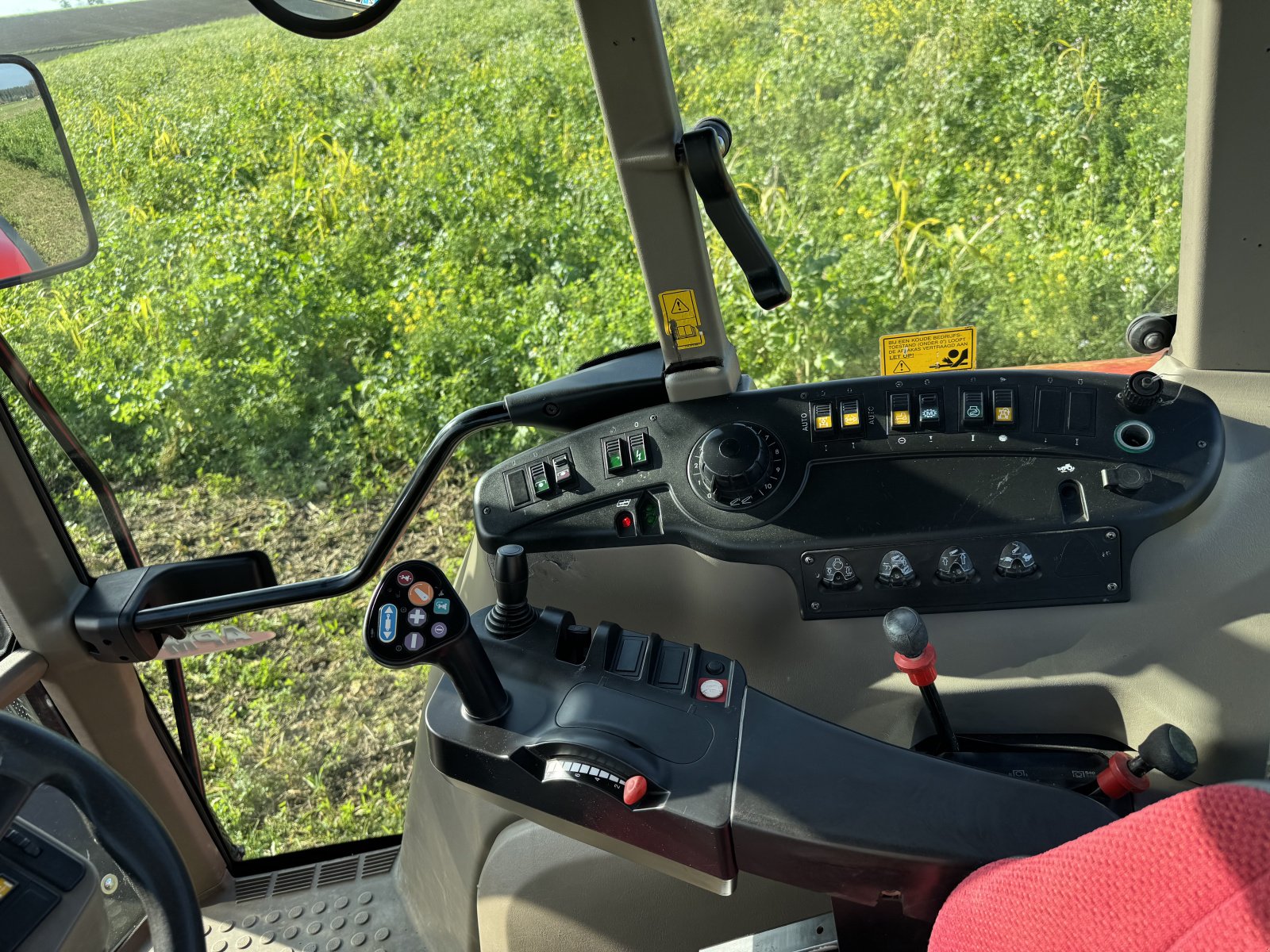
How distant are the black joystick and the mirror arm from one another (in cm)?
33

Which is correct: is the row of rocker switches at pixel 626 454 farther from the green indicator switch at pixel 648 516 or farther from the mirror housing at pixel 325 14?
the mirror housing at pixel 325 14

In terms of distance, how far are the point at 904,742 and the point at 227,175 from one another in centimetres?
382

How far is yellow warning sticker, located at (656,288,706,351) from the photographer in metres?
1.65

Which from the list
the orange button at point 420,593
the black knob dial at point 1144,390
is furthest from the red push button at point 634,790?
the black knob dial at point 1144,390

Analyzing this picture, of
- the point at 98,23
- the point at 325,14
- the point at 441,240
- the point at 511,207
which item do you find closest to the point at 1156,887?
the point at 325,14

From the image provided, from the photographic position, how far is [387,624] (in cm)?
132

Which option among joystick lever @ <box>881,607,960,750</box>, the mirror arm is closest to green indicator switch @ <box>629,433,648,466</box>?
the mirror arm

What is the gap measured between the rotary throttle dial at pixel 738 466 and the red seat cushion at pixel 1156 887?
0.88 m

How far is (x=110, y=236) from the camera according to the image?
3809mm

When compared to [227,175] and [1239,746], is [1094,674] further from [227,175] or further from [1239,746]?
[227,175]

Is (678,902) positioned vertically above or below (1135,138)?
below

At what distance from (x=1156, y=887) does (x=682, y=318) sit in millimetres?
1200

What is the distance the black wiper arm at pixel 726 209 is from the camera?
1476 millimetres

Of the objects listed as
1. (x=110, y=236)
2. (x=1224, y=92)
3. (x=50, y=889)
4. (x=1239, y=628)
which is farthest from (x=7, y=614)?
(x=110, y=236)
